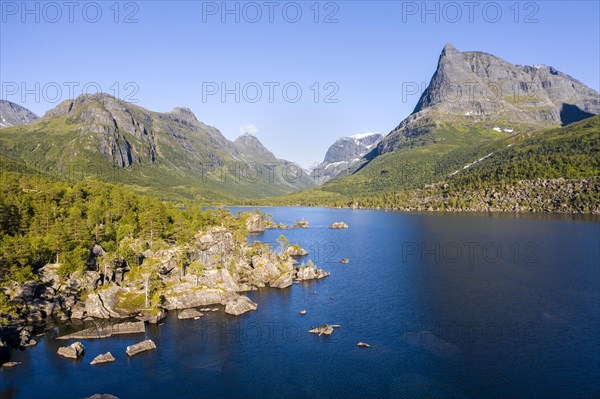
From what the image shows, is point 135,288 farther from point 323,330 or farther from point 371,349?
point 371,349

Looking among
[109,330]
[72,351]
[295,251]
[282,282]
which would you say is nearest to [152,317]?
[109,330]

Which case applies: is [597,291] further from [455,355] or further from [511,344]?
[455,355]

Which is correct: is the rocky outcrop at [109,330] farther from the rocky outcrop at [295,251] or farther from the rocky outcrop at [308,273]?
the rocky outcrop at [295,251]

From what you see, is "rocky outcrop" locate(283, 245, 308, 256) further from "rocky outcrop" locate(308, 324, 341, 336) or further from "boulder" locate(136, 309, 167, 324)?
"rocky outcrop" locate(308, 324, 341, 336)

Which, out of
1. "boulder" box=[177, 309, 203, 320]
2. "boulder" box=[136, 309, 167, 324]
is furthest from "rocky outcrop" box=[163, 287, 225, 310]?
"boulder" box=[136, 309, 167, 324]

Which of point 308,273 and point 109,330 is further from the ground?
point 308,273

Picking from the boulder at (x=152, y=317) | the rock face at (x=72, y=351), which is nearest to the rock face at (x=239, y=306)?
the boulder at (x=152, y=317)

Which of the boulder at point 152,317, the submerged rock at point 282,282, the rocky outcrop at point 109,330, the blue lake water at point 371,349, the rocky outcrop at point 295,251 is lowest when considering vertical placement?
the blue lake water at point 371,349
